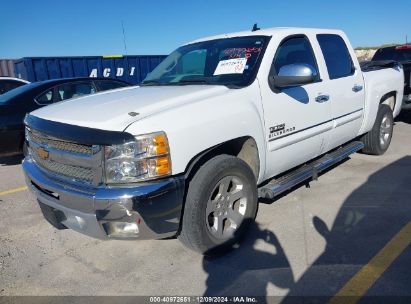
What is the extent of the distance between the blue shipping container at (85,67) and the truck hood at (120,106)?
9707 mm

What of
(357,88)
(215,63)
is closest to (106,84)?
(215,63)

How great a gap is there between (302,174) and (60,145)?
2.43 m

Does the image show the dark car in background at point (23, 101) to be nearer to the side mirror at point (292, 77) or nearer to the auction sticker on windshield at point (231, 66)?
the auction sticker on windshield at point (231, 66)

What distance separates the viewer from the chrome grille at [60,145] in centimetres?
266

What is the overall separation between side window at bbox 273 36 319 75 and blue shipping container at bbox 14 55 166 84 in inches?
407

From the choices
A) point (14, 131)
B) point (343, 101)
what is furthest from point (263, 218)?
point (14, 131)

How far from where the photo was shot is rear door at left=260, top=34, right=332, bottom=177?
3464mm

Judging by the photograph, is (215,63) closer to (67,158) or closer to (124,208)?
(67,158)

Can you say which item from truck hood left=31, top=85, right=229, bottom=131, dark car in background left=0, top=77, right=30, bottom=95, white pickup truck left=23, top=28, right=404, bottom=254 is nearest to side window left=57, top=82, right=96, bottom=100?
dark car in background left=0, top=77, right=30, bottom=95

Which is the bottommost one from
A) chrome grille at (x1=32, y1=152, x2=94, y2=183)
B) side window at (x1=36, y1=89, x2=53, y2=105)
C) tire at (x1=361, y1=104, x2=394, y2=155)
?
tire at (x1=361, y1=104, x2=394, y2=155)

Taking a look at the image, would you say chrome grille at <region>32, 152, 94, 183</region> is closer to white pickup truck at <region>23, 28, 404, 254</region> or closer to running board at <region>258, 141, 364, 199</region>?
white pickup truck at <region>23, 28, 404, 254</region>

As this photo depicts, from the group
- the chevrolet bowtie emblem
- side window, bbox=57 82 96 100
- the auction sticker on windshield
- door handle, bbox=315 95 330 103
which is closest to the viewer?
the chevrolet bowtie emblem

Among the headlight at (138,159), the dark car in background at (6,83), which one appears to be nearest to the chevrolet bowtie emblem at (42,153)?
the headlight at (138,159)

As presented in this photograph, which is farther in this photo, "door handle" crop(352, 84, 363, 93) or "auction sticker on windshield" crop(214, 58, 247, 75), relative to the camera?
"door handle" crop(352, 84, 363, 93)
